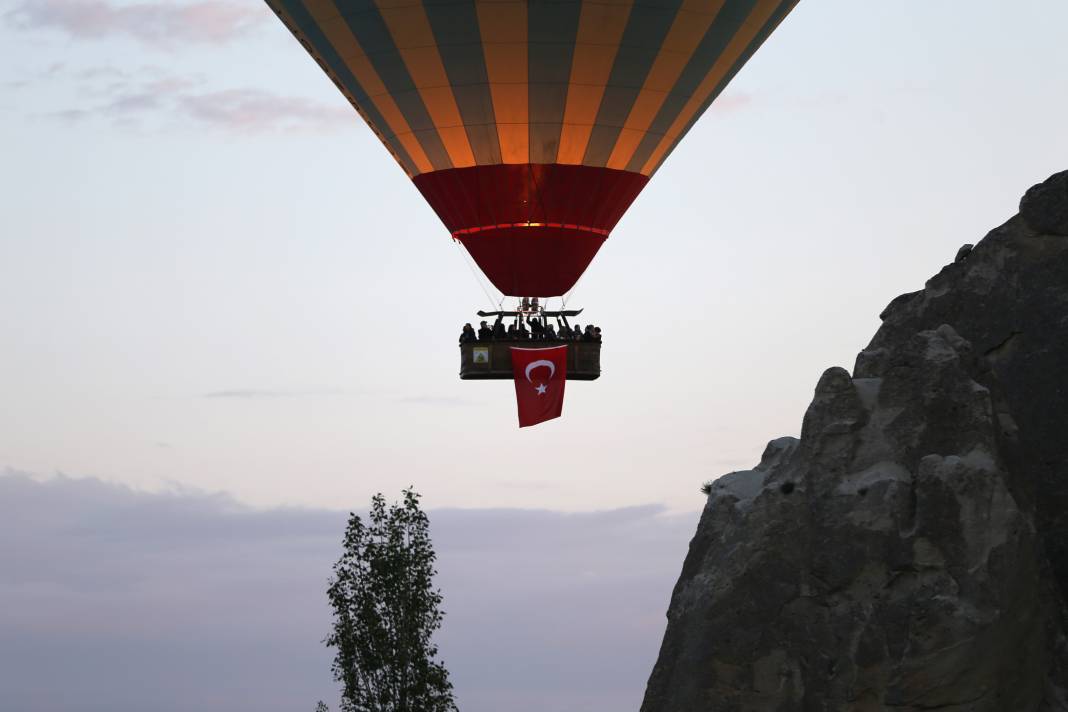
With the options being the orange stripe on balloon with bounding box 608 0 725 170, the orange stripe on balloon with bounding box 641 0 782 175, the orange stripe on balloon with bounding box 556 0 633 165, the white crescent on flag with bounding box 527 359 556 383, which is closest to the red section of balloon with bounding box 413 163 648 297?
the orange stripe on balloon with bounding box 556 0 633 165

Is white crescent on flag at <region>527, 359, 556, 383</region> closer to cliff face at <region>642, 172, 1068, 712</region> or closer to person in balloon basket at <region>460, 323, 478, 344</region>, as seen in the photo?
person in balloon basket at <region>460, 323, 478, 344</region>

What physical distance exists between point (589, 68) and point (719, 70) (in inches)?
134

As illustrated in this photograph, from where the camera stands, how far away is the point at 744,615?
2288 centimetres

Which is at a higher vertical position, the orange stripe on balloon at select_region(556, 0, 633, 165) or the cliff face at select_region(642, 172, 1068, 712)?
the orange stripe on balloon at select_region(556, 0, 633, 165)

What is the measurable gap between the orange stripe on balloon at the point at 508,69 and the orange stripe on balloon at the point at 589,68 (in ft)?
3.23

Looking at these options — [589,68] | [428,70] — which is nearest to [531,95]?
[589,68]

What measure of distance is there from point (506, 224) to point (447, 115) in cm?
293

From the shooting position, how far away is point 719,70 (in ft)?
153

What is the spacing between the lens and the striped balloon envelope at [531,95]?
4428cm

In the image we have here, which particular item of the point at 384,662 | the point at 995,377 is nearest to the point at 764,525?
the point at 995,377

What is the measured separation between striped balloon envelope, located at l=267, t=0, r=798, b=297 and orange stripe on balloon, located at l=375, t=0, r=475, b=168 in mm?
32

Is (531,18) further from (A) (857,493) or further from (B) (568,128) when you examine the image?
(A) (857,493)

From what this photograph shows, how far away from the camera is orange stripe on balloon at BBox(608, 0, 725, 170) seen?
44.7 m

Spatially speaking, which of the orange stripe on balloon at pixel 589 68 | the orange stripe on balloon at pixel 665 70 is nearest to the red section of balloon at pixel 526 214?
the orange stripe on balloon at pixel 589 68
